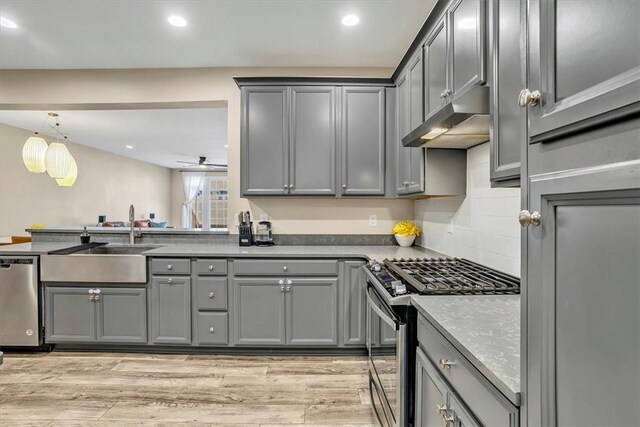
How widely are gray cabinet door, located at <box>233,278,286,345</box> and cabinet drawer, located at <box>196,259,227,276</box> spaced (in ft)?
0.48

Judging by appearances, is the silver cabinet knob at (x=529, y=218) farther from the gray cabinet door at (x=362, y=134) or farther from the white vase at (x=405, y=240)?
the white vase at (x=405, y=240)

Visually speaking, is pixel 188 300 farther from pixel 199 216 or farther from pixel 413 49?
pixel 199 216

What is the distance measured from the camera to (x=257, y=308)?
282 cm

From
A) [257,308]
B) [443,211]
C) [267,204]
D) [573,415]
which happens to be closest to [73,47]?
[267,204]

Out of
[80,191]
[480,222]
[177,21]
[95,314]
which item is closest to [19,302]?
[95,314]

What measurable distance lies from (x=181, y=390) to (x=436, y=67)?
2.74 meters

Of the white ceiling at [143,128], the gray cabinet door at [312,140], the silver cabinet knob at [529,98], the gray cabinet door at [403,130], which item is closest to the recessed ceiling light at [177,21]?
the gray cabinet door at [312,140]

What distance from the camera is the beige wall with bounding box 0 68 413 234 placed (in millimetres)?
3424

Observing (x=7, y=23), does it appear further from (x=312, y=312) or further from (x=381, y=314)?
(x=381, y=314)

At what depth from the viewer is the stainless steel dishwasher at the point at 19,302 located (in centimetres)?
286

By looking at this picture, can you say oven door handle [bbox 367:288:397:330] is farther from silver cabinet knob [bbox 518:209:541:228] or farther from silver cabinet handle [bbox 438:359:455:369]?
silver cabinet knob [bbox 518:209:541:228]

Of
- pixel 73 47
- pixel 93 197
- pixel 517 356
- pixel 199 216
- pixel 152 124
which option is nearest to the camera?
pixel 517 356

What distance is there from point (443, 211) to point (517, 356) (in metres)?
1.98

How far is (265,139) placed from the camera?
3.10m
